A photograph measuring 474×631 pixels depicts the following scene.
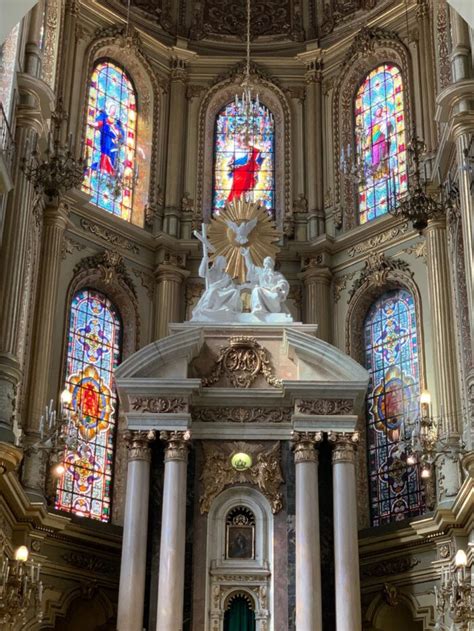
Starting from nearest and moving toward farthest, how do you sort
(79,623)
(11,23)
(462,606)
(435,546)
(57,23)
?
1. (11,23)
2. (462,606)
3. (435,546)
4. (79,623)
5. (57,23)

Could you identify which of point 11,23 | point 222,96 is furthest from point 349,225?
point 11,23

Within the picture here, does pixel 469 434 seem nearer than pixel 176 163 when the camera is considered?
Yes

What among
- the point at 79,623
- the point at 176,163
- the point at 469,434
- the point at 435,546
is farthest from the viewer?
the point at 176,163

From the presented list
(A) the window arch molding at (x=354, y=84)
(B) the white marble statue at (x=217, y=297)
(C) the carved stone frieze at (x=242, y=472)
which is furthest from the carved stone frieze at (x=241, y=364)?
(A) the window arch molding at (x=354, y=84)

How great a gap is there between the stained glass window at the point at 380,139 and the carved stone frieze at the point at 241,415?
6.95 metres

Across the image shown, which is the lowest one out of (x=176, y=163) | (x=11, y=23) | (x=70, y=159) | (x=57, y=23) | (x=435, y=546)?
(x=435, y=546)

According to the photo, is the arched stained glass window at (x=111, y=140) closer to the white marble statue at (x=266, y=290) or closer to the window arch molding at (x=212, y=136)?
the window arch molding at (x=212, y=136)

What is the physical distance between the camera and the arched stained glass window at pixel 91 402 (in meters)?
21.1

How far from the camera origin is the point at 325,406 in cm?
1858

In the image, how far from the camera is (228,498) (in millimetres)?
18422

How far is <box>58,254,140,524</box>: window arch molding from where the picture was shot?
70.8 feet

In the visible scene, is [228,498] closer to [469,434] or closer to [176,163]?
[469,434]

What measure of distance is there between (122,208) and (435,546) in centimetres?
1095

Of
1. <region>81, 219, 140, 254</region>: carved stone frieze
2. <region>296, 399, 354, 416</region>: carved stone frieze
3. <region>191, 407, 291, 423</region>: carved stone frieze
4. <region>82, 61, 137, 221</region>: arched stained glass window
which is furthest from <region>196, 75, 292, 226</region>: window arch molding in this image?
<region>296, 399, 354, 416</region>: carved stone frieze
